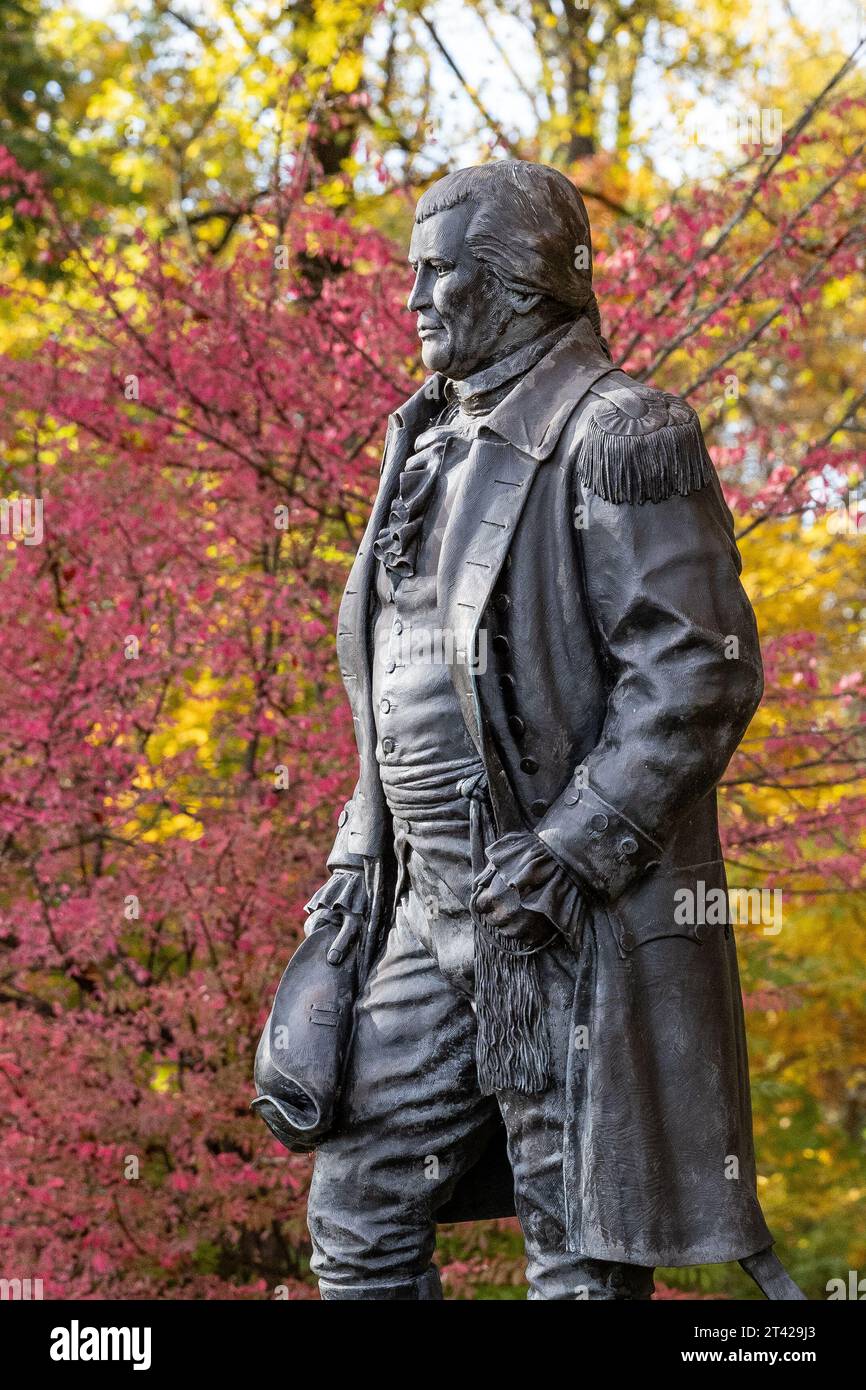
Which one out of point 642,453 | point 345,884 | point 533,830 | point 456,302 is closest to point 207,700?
point 345,884

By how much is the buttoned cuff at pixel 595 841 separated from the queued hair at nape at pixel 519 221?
956 millimetres

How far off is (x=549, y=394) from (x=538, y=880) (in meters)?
0.88

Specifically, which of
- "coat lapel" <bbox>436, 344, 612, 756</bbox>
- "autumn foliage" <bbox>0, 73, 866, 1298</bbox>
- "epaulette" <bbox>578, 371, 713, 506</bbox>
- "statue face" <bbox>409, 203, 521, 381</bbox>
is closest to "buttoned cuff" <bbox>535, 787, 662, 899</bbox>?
"coat lapel" <bbox>436, 344, 612, 756</bbox>

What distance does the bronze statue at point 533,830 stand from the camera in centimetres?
310

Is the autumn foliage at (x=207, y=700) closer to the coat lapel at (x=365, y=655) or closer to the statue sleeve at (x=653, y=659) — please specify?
the coat lapel at (x=365, y=655)

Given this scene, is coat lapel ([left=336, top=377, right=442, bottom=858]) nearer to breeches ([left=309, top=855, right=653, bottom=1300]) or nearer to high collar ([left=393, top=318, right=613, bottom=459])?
breeches ([left=309, top=855, right=653, bottom=1300])

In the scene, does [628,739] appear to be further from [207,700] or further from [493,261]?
[207,700]

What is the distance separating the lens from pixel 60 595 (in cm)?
655

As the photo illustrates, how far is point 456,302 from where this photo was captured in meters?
3.38

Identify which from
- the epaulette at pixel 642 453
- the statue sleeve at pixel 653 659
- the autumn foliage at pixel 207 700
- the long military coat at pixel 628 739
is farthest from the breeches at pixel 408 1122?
the autumn foliage at pixel 207 700

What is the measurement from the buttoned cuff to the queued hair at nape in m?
0.96

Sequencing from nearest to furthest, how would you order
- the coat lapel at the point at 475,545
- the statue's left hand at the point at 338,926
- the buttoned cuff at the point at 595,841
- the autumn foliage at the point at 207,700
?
the buttoned cuff at the point at 595,841
the coat lapel at the point at 475,545
the statue's left hand at the point at 338,926
the autumn foliage at the point at 207,700

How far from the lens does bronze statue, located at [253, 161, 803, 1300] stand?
10.2 ft
